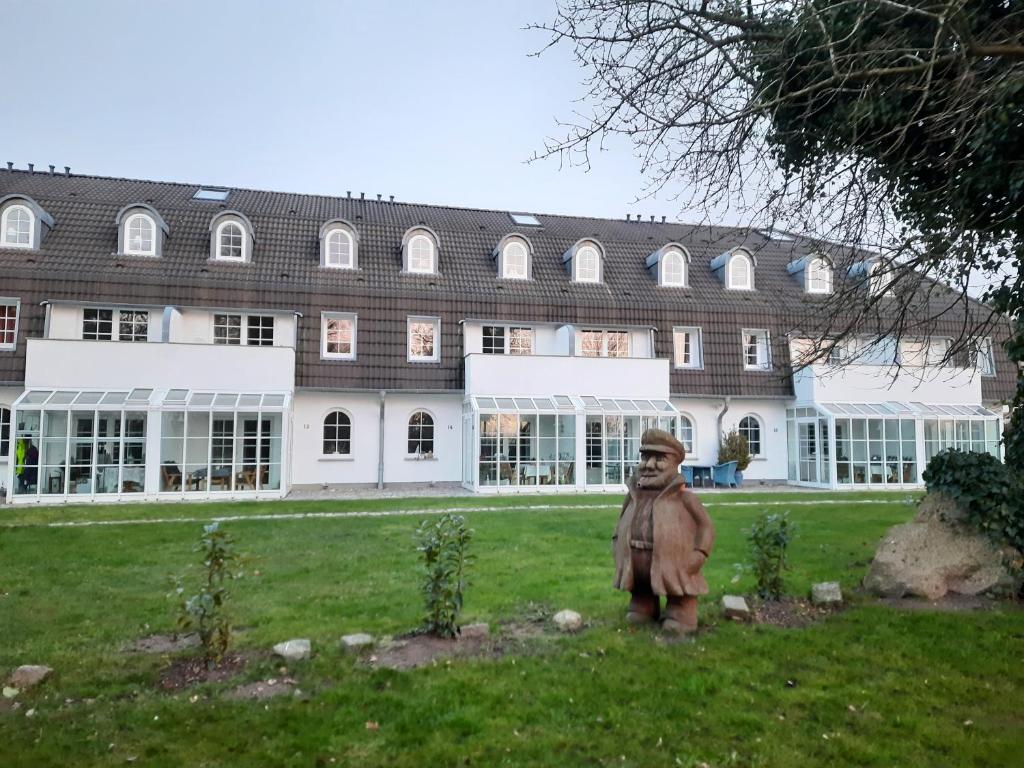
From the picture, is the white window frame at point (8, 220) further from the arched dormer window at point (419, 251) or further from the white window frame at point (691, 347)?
the white window frame at point (691, 347)

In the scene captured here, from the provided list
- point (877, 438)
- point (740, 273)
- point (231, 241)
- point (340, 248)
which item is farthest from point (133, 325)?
point (877, 438)

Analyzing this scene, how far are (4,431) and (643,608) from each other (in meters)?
19.5

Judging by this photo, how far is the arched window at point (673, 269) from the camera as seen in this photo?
2541 centimetres

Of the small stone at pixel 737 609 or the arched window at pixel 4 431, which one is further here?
the arched window at pixel 4 431

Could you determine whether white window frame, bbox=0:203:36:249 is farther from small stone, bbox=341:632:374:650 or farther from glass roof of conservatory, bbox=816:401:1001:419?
glass roof of conservatory, bbox=816:401:1001:419

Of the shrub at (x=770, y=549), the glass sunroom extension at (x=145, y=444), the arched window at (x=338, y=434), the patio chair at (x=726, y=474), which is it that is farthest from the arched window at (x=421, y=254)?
the shrub at (x=770, y=549)

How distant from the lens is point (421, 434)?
877 inches

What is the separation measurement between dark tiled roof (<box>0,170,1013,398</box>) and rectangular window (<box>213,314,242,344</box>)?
23.9 inches

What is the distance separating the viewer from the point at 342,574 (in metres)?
8.95

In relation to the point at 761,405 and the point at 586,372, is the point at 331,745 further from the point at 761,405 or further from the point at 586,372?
the point at 761,405

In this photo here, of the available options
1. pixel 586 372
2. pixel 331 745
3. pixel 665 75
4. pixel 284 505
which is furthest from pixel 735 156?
pixel 586 372

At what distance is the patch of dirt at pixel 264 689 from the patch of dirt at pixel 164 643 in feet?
4.01

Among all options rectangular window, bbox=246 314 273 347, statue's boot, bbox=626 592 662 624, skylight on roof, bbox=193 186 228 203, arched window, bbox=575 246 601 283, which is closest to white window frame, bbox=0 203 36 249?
skylight on roof, bbox=193 186 228 203

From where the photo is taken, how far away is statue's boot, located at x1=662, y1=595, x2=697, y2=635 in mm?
6070
